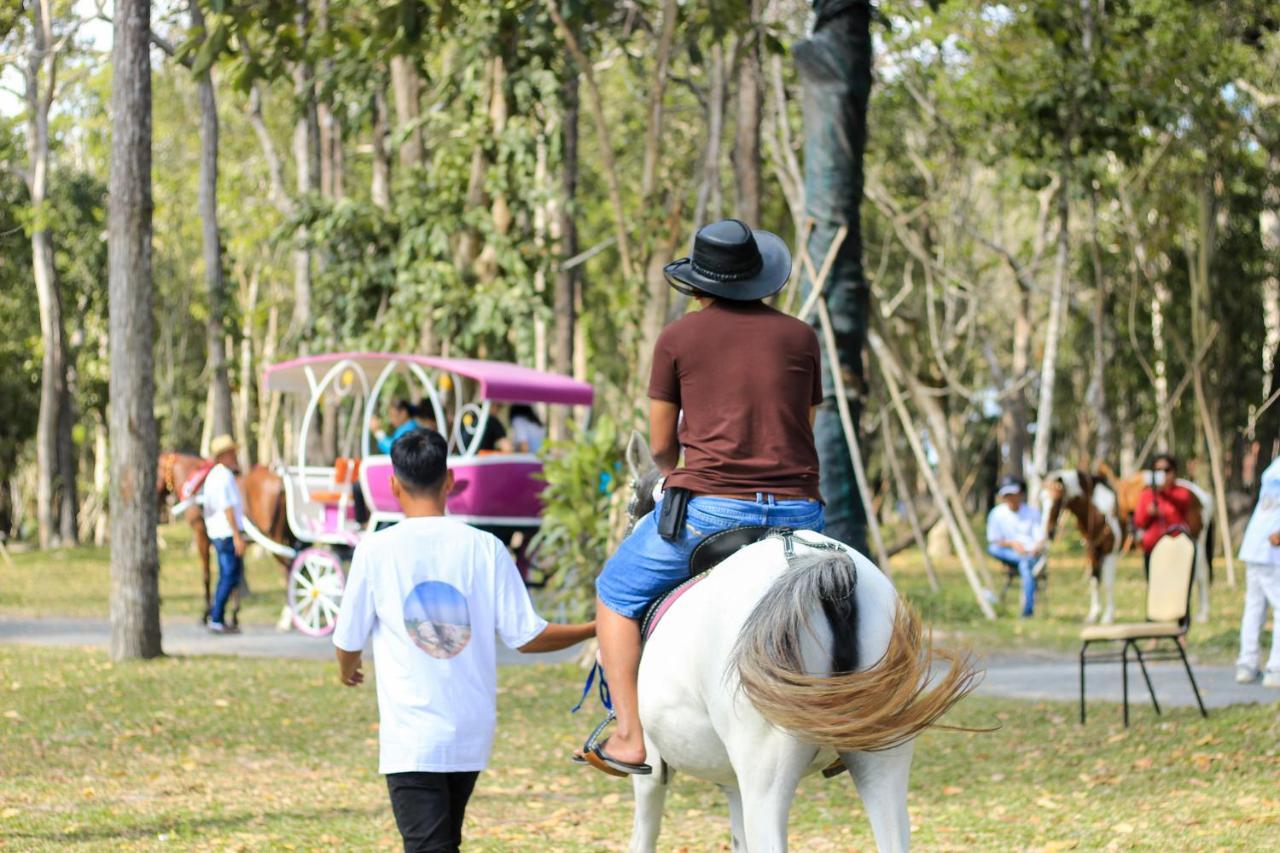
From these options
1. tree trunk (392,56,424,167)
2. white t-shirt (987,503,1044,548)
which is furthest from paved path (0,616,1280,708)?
tree trunk (392,56,424,167)

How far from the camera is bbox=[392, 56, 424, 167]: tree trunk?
Result: 25.2 meters

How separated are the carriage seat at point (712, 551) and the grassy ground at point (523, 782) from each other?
2.64m

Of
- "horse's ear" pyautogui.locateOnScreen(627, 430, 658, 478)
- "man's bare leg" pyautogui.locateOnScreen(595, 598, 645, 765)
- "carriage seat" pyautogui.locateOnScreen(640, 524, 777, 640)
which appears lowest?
"man's bare leg" pyautogui.locateOnScreen(595, 598, 645, 765)

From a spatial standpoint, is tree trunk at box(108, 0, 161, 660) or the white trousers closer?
the white trousers

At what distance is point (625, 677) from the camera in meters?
5.76

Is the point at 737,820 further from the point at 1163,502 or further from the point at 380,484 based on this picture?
the point at 1163,502

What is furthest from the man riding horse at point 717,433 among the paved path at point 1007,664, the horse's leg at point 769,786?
the paved path at point 1007,664

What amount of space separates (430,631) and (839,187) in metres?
9.65

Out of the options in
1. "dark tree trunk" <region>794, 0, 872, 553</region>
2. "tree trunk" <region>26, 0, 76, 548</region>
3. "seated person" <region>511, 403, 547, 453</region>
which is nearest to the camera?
"dark tree trunk" <region>794, 0, 872, 553</region>

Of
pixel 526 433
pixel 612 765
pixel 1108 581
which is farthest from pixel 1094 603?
pixel 612 765

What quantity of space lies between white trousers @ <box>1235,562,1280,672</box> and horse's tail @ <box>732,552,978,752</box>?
323 inches

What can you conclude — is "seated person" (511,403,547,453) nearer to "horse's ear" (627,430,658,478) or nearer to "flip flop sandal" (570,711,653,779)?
"horse's ear" (627,430,658,478)

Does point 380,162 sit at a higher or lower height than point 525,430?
higher

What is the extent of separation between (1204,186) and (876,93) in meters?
7.49
